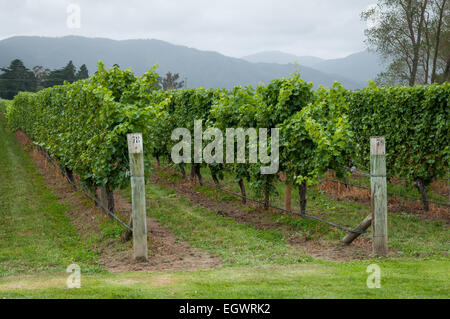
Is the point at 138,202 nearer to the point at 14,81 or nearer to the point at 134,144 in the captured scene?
the point at 134,144

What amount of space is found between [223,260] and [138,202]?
5.27ft

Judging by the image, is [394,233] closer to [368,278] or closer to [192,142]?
[368,278]

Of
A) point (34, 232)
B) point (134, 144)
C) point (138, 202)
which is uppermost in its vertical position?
point (134, 144)

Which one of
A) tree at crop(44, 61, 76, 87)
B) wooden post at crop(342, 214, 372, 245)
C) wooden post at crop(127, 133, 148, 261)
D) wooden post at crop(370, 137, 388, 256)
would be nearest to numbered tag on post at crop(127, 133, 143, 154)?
wooden post at crop(127, 133, 148, 261)

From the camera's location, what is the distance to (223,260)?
22.4 feet

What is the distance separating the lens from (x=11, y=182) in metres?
15.0

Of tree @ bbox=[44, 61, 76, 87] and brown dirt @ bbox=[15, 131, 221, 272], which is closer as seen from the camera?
brown dirt @ bbox=[15, 131, 221, 272]

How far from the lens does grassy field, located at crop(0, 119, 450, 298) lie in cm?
485

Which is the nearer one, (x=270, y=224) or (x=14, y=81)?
(x=270, y=224)

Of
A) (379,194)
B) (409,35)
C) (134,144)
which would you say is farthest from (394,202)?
(409,35)

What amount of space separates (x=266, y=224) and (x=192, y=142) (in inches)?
231

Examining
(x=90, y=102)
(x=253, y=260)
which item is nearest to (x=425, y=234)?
(x=253, y=260)

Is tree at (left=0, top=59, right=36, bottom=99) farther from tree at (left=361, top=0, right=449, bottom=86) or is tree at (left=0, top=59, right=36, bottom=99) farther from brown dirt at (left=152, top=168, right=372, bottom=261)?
brown dirt at (left=152, top=168, right=372, bottom=261)

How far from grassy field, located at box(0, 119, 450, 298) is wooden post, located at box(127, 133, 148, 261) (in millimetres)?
694
